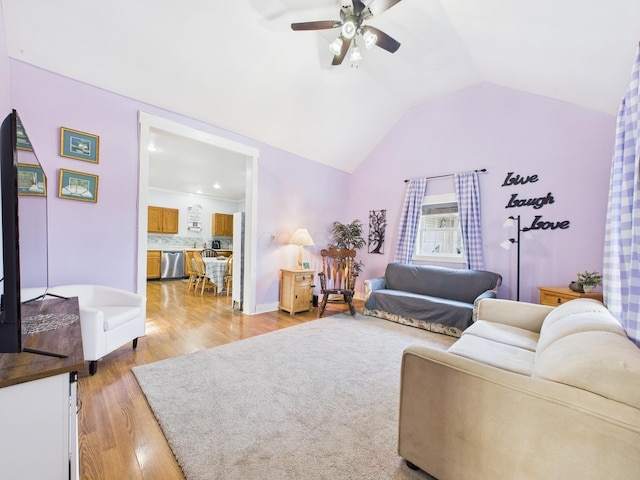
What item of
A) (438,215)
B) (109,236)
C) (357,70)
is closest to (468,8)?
(357,70)

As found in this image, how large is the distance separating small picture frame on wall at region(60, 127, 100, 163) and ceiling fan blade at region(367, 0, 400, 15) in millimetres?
2971

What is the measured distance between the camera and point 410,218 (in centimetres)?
465

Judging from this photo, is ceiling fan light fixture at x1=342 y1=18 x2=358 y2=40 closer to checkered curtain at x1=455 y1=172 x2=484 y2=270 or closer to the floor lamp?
checkered curtain at x1=455 y1=172 x2=484 y2=270

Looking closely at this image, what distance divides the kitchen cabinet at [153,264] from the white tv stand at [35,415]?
6.66 m

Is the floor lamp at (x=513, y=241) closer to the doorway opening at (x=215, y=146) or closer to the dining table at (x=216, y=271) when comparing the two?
the doorway opening at (x=215, y=146)

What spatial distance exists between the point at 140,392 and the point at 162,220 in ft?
21.3

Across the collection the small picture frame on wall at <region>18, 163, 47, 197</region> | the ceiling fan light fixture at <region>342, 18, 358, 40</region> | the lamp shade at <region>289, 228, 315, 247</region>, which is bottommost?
the lamp shade at <region>289, 228, 315, 247</region>

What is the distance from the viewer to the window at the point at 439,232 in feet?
14.3

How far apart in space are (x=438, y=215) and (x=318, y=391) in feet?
→ 12.0

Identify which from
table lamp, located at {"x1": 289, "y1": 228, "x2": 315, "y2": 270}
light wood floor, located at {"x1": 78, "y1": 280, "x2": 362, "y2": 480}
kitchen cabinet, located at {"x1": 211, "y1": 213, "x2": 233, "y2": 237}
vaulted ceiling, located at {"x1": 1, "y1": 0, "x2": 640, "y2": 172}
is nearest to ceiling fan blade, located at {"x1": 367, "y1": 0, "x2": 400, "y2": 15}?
vaulted ceiling, located at {"x1": 1, "y1": 0, "x2": 640, "y2": 172}

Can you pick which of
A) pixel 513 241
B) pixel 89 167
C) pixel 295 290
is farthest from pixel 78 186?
pixel 513 241

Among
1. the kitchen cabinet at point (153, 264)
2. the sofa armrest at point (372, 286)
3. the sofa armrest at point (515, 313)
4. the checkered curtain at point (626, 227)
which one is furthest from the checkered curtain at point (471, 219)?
the kitchen cabinet at point (153, 264)

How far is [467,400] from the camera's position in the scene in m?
1.13

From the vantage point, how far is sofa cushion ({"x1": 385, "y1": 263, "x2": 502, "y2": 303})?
3654 mm
